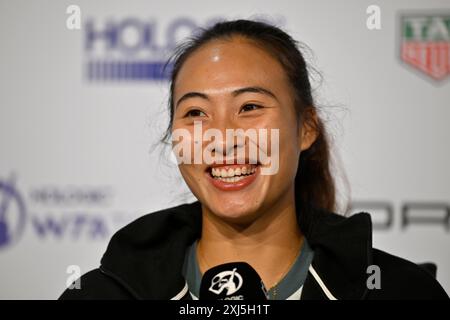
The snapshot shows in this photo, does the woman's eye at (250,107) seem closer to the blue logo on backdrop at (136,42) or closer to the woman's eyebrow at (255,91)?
the woman's eyebrow at (255,91)

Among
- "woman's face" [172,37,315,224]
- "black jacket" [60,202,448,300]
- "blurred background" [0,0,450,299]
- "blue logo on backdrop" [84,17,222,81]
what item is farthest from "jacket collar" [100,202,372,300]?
"blue logo on backdrop" [84,17,222,81]

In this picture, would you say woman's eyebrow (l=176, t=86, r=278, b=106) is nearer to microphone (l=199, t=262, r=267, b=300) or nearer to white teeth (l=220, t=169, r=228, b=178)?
white teeth (l=220, t=169, r=228, b=178)

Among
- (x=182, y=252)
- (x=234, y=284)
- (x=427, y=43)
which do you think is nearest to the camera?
(x=234, y=284)

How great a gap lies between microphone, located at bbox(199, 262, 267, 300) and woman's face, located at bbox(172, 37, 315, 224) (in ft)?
0.52

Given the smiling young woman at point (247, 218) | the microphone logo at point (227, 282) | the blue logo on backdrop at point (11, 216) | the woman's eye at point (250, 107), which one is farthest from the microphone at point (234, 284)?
Result: the blue logo on backdrop at point (11, 216)

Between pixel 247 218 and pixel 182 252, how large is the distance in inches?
5.8

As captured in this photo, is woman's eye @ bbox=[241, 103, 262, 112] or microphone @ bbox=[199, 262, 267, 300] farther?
woman's eye @ bbox=[241, 103, 262, 112]

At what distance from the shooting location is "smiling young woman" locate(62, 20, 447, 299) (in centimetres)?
105

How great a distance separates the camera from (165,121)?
1.78 meters

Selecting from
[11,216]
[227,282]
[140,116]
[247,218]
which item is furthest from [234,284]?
[11,216]

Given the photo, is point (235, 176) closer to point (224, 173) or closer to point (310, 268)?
point (224, 173)

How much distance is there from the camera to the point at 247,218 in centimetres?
108

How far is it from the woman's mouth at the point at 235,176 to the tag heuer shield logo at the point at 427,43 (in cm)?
102
